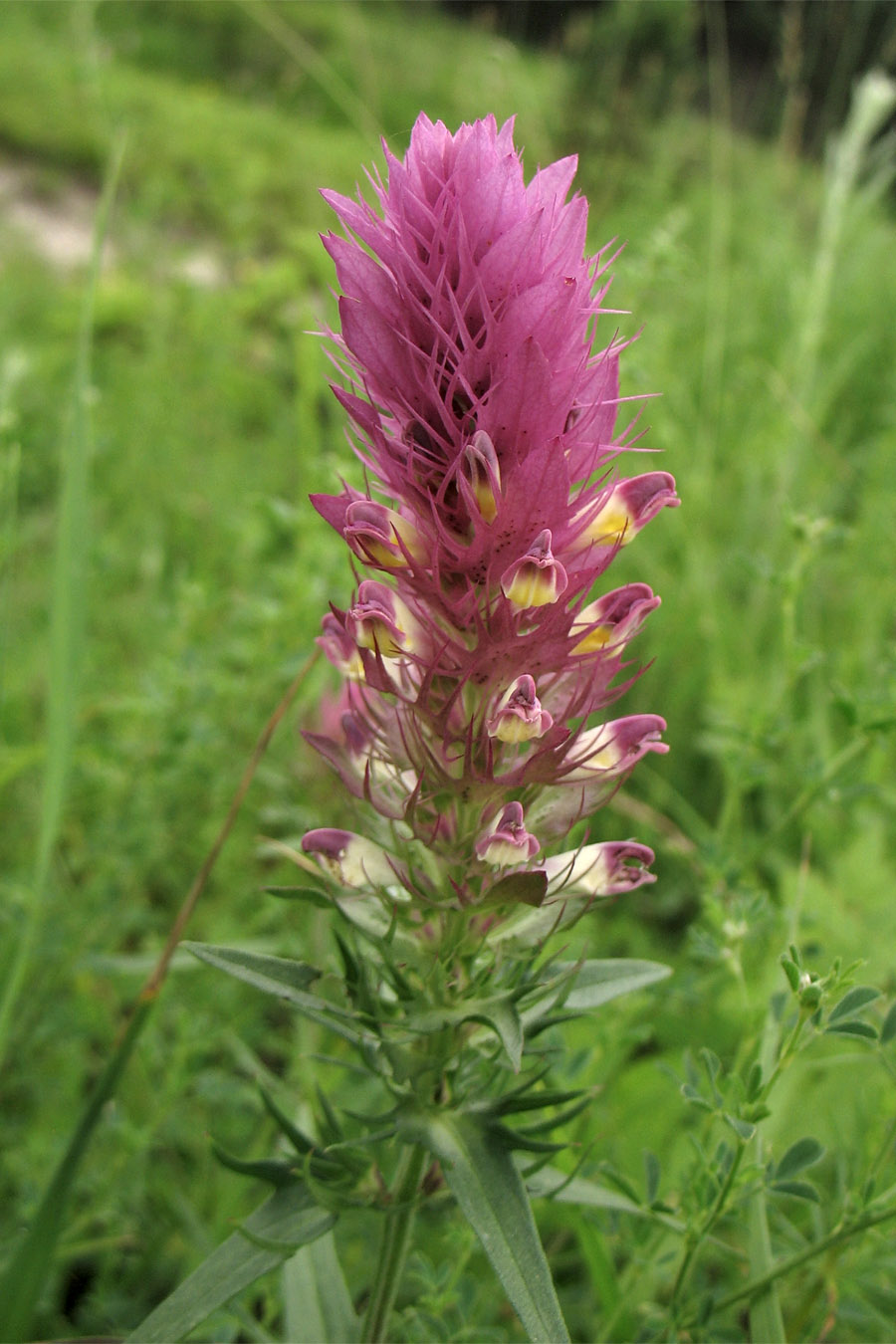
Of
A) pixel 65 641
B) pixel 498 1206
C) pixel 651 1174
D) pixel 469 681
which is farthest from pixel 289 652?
pixel 498 1206

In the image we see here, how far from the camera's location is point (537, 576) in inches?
35.4

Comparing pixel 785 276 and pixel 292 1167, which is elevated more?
pixel 785 276

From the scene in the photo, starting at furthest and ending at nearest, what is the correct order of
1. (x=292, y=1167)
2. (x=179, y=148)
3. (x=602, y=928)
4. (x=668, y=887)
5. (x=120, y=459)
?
(x=179, y=148) → (x=120, y=459) → (x=668, y=887) → (x=602, y=928) → (x=292, y=1167)

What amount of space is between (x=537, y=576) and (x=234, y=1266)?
695mm

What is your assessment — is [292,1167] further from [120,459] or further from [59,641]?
[120,459]

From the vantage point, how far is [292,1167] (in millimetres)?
1031

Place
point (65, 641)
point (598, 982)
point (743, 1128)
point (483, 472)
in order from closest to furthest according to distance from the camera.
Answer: point (483, 472)
point (743, 1128)
point (598, 982)
point (65, 641)

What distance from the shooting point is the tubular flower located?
90cm

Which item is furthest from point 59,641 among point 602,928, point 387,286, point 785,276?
point 785,276

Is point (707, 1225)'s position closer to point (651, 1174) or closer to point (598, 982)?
point (651, 1174)

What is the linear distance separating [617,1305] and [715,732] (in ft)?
4.09

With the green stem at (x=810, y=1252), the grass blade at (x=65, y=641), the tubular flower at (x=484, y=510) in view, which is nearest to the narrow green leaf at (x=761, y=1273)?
the green stem at (x=810, y=1252)

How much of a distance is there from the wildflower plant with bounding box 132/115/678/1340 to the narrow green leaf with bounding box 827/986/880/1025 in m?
0.22

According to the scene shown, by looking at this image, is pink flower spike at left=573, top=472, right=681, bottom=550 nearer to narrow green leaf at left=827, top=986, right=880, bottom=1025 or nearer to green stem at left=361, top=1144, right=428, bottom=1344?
narrow green leaf at left=827, top=986, right=880, bottom=1025
